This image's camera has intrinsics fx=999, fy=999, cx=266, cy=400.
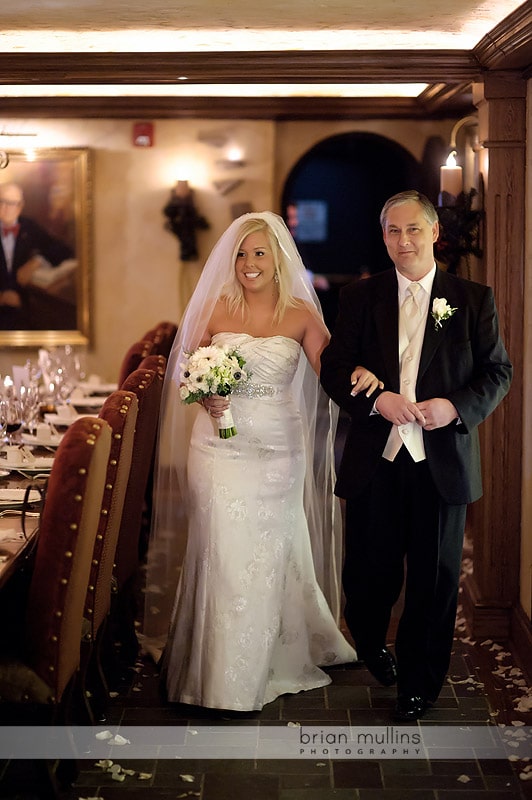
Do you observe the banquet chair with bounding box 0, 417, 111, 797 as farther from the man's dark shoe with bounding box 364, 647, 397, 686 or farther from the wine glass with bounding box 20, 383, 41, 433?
the wine glass with bounding box 20, 383, 41, 433

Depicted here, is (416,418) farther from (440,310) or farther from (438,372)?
(440,310)

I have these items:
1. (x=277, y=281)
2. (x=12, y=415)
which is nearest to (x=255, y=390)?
(x=277, y=281)

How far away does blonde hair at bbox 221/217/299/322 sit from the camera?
13.5 feet

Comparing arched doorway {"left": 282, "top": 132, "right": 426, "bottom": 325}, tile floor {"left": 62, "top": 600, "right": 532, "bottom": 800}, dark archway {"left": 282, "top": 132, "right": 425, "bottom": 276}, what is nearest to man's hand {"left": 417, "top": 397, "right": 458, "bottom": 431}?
tile floor {"left": 62, "top": 600, "right": 532, "bottom": 800}

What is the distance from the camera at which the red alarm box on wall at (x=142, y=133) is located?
8305mm

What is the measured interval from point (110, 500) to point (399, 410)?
3.52 feet

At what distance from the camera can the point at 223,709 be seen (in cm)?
389

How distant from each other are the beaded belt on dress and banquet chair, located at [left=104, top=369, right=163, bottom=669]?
1.23 feet

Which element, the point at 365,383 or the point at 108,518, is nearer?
the point at 108,518

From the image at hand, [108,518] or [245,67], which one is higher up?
[245,67]

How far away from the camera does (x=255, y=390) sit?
4.06 metres

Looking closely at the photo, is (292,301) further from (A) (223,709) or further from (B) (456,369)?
(A) (223,709)

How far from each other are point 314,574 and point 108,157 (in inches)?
203

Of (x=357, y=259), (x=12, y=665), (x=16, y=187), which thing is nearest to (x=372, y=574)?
(x=12, y=665)
